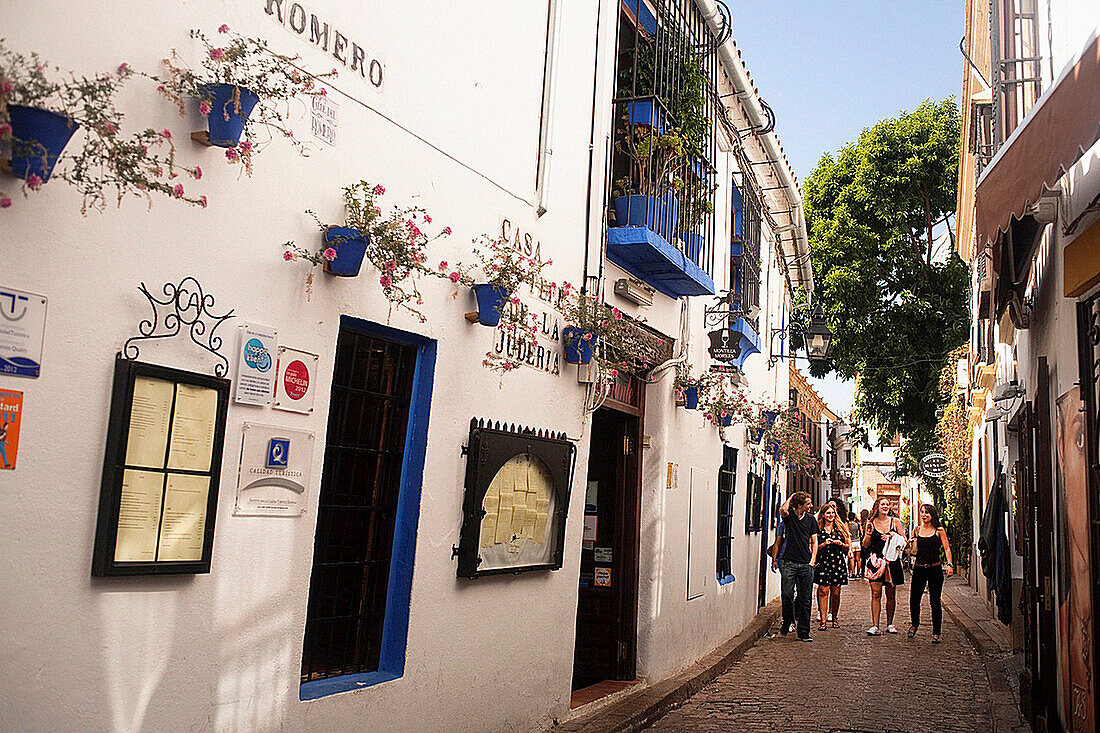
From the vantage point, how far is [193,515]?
13.5 ft

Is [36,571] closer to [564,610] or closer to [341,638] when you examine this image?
[341,638]

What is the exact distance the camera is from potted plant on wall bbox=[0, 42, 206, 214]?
3176mm

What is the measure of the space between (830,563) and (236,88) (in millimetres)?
11784

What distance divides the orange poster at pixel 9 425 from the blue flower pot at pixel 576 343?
14.3 ft

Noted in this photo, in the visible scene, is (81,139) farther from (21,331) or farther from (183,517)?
(183,517)

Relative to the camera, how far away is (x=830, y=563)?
1405 centimetres

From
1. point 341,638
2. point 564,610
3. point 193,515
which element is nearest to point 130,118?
point 193,515

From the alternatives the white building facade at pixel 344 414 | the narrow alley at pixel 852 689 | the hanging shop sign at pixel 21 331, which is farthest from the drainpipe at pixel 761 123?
the hanging shop sign at pixel 21 331

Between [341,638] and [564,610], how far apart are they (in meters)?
2.37

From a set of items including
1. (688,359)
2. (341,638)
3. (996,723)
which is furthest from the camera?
(688,359)

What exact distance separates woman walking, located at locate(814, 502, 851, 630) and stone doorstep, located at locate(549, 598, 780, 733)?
7.09 feet

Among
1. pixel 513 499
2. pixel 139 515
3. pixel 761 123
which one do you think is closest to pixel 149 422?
pixel 139 515

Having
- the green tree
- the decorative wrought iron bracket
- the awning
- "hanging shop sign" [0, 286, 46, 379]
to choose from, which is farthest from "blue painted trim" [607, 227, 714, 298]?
the green tree

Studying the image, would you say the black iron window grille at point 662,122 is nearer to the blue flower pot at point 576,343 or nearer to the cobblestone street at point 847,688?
the blue flower pot at point 576,343
